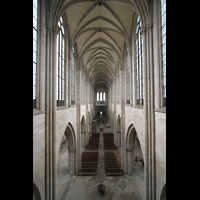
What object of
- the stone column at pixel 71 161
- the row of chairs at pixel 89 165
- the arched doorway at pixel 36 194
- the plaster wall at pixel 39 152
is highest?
the plaster wall at pixel 39 152

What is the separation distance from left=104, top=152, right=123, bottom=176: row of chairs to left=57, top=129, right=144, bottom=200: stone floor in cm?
39

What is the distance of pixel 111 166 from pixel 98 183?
2967 mm

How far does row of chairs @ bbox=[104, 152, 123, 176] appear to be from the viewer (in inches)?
443

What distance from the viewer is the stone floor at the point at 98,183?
8641 millimetres

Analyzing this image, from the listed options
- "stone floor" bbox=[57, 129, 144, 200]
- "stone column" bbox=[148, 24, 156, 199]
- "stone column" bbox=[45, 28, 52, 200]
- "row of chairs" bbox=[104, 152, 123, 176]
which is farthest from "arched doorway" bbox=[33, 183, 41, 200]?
"row of chairs" bbox=[104, 152, 123, 176]

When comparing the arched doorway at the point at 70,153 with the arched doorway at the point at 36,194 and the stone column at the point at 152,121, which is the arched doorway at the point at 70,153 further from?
the stone column at the point at 152,121

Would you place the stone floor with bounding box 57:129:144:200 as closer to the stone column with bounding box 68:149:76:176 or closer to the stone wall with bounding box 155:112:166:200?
the stone column with bounding box 68:149:76:176

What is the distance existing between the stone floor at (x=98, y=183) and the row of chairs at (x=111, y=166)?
0.39 metres

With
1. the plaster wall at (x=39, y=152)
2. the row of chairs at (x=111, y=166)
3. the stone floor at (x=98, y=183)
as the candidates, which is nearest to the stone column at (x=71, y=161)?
the stone floor at (x=98, y=183)

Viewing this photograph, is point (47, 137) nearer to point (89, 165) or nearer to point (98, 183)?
point (98, 183)

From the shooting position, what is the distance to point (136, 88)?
28.8ft

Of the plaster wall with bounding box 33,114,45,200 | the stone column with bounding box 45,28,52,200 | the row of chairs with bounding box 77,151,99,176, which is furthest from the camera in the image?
the row of chairs with bounding box 77,151,99,176
